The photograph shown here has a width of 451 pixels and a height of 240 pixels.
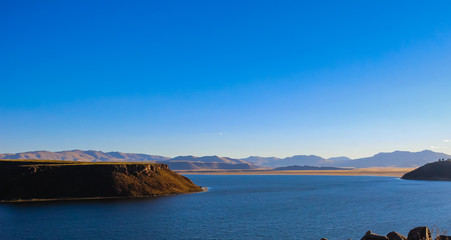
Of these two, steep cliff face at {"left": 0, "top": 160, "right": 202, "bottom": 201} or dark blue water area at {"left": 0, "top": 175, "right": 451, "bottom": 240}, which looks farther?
steep cliff face at {"left": 0, "top": 160, "right": 202, "bottom": 201}

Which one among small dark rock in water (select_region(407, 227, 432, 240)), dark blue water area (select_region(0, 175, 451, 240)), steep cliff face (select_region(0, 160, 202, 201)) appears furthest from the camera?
steep cliff face (select_region(0, 160, 202, 201))

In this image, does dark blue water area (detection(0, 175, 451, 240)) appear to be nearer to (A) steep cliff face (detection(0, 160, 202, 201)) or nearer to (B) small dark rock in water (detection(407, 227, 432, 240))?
(A) steep cliff face (detection(0, 160, 202, 201))

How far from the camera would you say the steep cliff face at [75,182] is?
106438mm

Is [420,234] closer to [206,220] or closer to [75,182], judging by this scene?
[206,220]

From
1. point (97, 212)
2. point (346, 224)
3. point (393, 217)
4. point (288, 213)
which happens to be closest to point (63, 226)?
point (97, 212)

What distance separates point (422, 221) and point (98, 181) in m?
89.4

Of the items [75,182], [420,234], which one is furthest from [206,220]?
[75,182]

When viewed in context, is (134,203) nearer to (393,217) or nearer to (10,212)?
(10,212)

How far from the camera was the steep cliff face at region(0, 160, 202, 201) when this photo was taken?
10644 cm

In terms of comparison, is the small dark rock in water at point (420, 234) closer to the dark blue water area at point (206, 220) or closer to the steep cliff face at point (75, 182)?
the dark blue water area at point (206, 220)

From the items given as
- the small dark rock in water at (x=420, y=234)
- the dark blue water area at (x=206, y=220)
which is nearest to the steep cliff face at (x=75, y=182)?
the dark blue water area at (x=206, y=220)

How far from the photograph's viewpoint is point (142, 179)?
411ft

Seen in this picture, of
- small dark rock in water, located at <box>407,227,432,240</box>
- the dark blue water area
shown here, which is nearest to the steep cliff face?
the dark blue water area

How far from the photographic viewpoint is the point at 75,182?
113 metres
